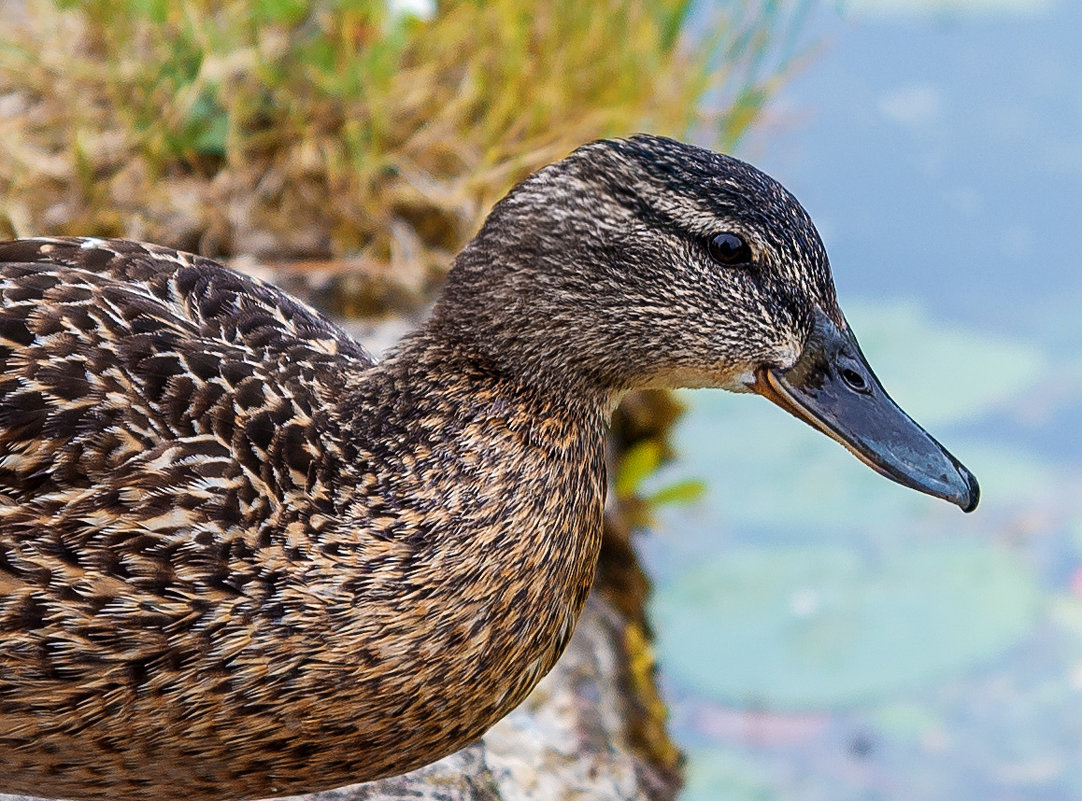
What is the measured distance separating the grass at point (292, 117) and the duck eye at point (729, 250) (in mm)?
1927

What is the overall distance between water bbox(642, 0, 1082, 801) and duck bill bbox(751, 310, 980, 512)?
175 cm

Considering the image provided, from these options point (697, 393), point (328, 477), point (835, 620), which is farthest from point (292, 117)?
point (328, 477)

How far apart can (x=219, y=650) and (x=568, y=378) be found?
67 centimetres

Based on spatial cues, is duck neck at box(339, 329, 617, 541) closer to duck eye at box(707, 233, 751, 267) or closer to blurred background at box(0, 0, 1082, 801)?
duck eye at box(707, 233, 751, 267)

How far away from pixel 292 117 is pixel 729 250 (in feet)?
7.69

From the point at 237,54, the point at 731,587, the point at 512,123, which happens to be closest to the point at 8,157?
the point at 237,54

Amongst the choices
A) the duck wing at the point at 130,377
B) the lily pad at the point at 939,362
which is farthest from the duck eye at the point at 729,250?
the lily pad at the point at 939,362

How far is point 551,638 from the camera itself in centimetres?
222

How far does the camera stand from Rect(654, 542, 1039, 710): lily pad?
4.00 meters

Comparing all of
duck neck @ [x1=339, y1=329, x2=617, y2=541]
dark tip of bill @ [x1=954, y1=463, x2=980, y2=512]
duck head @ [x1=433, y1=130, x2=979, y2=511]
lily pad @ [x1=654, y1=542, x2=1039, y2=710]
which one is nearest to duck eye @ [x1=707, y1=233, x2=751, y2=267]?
duck head @ [x1=433, y1=130, x2=979, y2=511]

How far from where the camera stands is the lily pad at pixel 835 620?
4.00 meters

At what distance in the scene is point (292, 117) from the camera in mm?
4164

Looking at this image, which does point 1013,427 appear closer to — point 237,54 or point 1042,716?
point 1042,716

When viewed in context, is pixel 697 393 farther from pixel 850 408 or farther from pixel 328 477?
pixel 328 477
